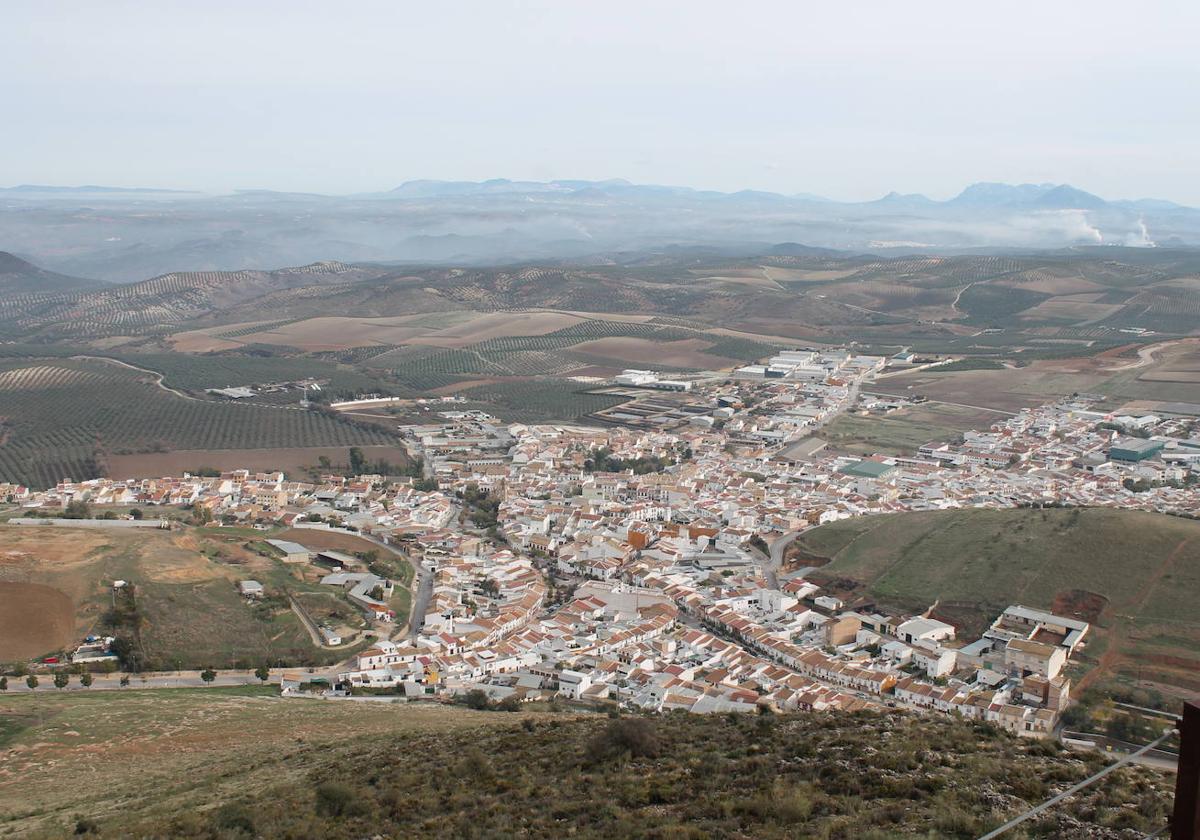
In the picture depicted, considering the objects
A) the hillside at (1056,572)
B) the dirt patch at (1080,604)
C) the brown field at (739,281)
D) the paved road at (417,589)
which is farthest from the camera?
the brown field at (739,281)

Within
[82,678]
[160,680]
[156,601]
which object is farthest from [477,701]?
[156,601]

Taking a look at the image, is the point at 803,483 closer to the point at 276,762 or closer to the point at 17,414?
the point at 276,762

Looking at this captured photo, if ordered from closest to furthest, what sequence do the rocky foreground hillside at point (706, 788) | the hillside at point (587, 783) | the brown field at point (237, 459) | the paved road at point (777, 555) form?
1. the rocky foreground hillside at point (706, 788)
2. the hillside at point (587, 783)
3. the paved road at point (777, 555)
4. the brown field at point (237, 459)

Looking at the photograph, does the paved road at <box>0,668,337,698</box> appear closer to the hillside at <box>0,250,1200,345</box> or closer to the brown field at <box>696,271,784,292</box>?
the hillside at <box>0,250,1200,345</box>

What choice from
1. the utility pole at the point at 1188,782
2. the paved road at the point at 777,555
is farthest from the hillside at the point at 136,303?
the utility pole at the point at 1188,782

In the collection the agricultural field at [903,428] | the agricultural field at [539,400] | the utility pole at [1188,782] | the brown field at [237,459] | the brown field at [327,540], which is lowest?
the agricultural field at [539,400]

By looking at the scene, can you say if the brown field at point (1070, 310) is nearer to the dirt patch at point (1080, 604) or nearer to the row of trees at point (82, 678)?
the dirt patch at point (1080, 604)

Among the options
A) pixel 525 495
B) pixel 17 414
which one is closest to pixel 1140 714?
pixel 525 495
